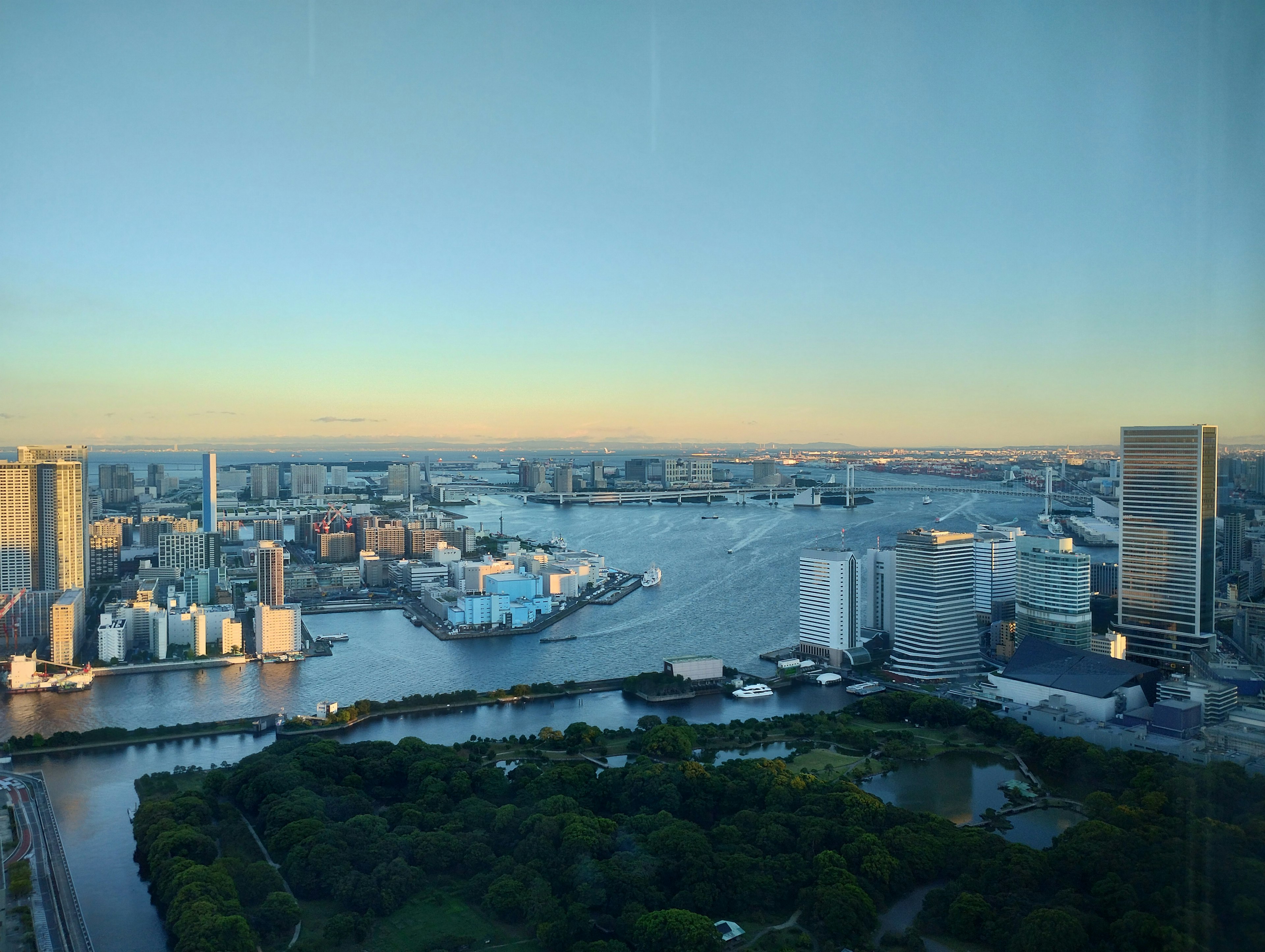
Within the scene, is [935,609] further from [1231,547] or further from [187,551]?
[187,551]

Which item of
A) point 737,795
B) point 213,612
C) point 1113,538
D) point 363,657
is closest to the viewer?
point 737,795

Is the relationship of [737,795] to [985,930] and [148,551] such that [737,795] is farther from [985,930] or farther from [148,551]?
[148,551]

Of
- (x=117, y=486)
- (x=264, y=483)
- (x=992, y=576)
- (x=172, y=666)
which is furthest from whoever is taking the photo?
(x=264, y=483)

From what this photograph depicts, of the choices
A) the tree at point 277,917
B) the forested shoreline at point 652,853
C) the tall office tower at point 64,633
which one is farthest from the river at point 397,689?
the tall office tower at point 64,633

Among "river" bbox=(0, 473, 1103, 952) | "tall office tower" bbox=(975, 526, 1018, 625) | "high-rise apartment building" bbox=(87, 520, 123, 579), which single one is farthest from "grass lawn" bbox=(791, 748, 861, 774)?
"high-rise apartment building" bbox=(87, 520, 123, 579)

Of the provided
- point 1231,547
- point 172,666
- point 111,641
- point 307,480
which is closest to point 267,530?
point 111,641

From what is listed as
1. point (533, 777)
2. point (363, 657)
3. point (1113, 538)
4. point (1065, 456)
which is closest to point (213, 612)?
point (363, 657)
